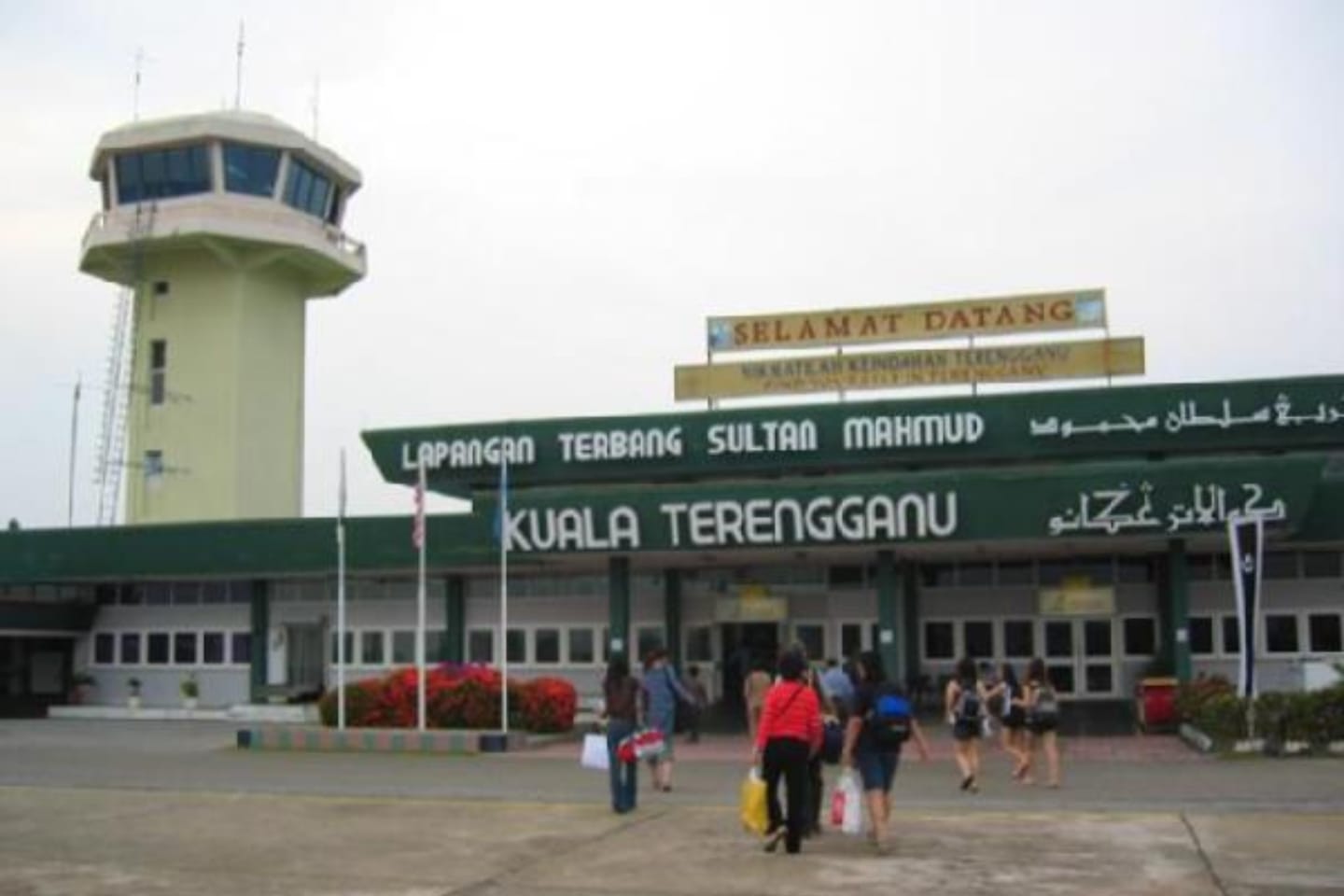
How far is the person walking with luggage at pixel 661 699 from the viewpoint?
18359 mm

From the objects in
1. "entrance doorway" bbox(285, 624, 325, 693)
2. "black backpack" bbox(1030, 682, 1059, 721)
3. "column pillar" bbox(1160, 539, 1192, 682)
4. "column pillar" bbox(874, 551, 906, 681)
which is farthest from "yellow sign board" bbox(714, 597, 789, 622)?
"black backpack" bbox(1030, 682, 1059, 721)

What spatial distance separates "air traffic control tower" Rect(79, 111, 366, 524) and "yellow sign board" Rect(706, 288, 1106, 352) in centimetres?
1468

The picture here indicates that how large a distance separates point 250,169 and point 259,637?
1353 cm

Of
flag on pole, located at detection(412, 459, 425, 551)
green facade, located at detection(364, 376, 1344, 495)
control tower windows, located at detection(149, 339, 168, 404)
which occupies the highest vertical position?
control tower windows, located at detection(149, 339, 168, 404)

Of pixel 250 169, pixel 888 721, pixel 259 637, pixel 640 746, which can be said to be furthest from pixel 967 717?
pixel 250 169

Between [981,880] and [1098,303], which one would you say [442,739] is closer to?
[981,880]

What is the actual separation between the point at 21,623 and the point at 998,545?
24.8 metres

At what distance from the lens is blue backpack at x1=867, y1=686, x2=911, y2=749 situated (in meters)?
13.6

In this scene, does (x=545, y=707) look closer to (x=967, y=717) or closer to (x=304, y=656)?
(x=967, y=717)

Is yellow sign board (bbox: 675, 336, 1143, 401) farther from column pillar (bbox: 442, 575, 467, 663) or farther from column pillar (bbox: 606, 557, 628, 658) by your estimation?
column pillar (bbox: 442, 575, 467, 663)

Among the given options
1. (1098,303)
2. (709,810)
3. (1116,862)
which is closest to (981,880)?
(1116,862)

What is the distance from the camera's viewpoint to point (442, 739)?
25.3 meters

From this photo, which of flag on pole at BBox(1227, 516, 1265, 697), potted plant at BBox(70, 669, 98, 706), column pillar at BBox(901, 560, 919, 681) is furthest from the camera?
potted plant at BBox(70, 669, 98, 706)

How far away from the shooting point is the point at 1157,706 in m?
27.5
